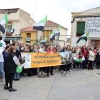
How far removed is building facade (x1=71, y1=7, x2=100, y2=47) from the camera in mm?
25047

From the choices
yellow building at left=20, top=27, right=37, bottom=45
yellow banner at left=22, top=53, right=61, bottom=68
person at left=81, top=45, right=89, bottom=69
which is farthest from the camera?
yellow building at left=20, top=27, right=37, bottom=45

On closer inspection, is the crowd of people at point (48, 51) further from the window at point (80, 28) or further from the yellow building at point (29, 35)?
the yellow building at point (29, 35)

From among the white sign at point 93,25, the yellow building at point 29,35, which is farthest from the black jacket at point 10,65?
the yellow building at point 29,35

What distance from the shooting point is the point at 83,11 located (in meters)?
26.3

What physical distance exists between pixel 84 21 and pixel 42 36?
41.3 ft

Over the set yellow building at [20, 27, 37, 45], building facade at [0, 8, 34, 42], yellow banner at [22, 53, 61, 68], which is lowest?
yellow banner at [22, 53, 61, 68]

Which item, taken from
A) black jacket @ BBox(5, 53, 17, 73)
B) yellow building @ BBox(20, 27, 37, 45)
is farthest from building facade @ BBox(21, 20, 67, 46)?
black jacket @ BBox(5, 53, 17, 73)

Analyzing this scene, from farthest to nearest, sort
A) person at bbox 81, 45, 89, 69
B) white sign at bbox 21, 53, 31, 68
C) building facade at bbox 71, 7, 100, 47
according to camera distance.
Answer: building facade at bbox 71, 7, 100, 47 → person at bbox 81, 45, 89, 69 → white sign at bbox 21, 53, 31, 68

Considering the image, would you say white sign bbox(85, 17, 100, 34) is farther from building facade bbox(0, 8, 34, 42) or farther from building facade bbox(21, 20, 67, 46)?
building facade bbox(0, 8, 34, 42)

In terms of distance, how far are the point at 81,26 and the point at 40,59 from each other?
1526 centimetres

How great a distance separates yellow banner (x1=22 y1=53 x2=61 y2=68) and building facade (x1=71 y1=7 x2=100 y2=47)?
13398 mm

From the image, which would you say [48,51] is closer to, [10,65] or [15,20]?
[10,65]

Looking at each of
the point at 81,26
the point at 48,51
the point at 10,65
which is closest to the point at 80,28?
the point at 81,26

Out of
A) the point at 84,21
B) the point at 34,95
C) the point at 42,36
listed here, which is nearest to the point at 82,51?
the point at 34,95
